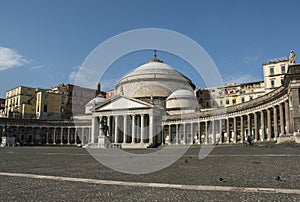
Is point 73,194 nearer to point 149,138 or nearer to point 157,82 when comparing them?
point 149,138

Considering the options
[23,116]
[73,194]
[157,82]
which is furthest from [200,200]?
[23,116]

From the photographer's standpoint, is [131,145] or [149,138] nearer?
[131,145]

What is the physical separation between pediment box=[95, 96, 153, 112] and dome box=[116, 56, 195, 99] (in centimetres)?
1093

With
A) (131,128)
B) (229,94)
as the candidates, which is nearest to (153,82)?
(131,128)

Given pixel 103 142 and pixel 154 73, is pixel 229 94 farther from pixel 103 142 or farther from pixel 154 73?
pixel 103 142

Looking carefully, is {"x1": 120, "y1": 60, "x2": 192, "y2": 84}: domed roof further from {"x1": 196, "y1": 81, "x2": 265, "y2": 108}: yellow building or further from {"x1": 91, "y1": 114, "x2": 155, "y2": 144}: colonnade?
{"x1": 91, "y1": 114, "x2": 155, "y2": 144}: colonnade

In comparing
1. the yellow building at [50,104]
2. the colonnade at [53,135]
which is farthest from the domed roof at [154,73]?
the colonnade at [53,135]

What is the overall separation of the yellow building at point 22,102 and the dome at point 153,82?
31662 mm

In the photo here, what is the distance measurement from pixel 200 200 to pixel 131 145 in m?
60.9

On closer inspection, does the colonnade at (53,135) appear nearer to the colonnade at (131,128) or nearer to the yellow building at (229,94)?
the colonnade at (131,128)

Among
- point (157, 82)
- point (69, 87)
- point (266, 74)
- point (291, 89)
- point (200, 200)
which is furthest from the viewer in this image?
point (69, 87)

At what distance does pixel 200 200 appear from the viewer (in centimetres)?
551

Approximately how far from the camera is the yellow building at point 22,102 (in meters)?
94.1

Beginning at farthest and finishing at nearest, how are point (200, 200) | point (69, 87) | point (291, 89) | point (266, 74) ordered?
point (69, 87)
point (266, 74)
point (291, 89)
point (200, 200)
